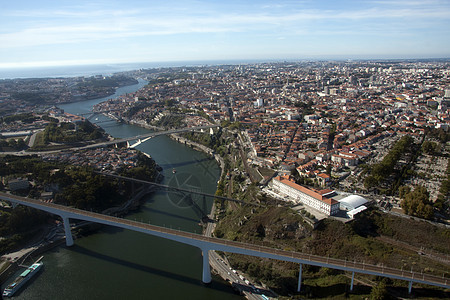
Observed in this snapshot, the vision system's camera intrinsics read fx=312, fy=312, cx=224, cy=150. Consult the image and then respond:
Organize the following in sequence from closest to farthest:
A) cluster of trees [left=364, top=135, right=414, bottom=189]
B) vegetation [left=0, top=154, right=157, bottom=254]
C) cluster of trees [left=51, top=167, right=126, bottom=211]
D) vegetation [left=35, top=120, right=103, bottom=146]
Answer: vegetation [left=0, top=154, right=157, bottom=254] → cluster of trees [left=364, top=135, right=414, bottom=189] → cluster of trees [left=51, top=167, right=126, bottom=211] → vegetation [left=35, top=120, right=103, bottom=146]

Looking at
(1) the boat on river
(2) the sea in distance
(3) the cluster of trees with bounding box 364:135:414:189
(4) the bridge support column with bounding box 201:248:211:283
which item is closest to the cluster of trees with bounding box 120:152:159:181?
(1) the boat on river

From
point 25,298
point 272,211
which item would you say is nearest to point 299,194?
point 272,211

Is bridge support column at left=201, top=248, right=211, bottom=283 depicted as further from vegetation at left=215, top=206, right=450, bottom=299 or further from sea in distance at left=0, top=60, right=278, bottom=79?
sea in distance at left=0, top=60, right=278, bottom=79

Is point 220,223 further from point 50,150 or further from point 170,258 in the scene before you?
point 50,150

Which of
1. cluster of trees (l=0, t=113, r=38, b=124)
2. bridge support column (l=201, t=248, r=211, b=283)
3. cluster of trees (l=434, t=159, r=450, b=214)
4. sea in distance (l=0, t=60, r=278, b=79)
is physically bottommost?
bridge support column (l=201, t=248, r=211, b=283)

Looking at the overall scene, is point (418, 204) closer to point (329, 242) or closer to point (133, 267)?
point (329, 242)

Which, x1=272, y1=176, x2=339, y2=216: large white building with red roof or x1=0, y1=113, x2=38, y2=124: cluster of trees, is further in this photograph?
x1=0, y1=113, x2=38, y2=124: cluster of trees
